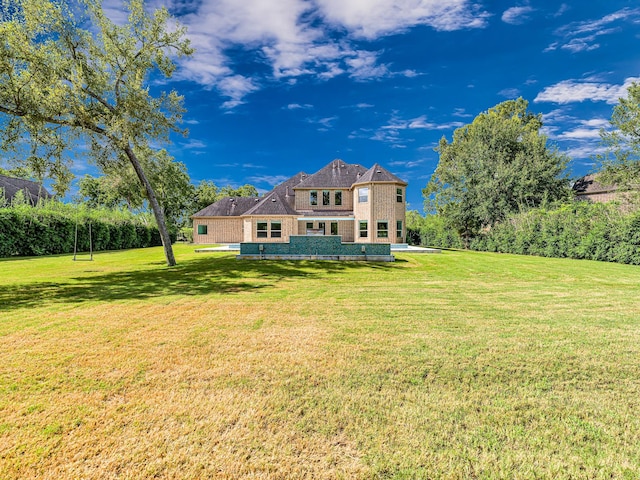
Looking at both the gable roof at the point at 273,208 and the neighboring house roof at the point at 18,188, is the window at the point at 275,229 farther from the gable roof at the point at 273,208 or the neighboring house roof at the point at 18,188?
the neighboring house roof at the point at 18,188

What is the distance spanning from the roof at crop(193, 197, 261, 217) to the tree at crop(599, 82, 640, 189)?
130 ft

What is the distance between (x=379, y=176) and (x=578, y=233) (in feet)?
49.3

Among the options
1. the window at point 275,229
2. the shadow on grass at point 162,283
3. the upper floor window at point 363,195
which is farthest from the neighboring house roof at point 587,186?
the shadow on grass at point 162,283

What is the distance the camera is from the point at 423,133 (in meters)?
47.1

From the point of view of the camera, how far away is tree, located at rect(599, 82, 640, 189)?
28328 millimetres

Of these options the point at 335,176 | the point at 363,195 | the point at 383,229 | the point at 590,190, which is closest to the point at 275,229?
the point at 335,176

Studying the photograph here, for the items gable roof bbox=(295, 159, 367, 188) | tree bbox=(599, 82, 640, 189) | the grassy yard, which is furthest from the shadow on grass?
tree bbox=(599, 82, 640, 189)

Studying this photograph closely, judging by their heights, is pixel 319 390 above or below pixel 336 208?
below

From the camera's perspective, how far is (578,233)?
822 inches

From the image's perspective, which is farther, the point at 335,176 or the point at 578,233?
the point at 335,176

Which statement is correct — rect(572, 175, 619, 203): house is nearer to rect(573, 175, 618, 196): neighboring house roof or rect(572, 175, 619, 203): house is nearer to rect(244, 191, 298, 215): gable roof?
rect(573, 175, 618, 196): neighboring house roof

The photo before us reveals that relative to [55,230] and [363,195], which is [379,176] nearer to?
[363,195]

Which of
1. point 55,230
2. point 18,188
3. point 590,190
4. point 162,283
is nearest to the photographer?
point 162,283

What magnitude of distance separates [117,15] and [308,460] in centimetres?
2174
